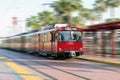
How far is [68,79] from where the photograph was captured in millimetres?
16078

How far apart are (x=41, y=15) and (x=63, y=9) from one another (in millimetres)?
22781

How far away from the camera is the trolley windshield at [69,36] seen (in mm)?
33344

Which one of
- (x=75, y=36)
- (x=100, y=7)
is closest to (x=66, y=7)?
(x=100, y=7)

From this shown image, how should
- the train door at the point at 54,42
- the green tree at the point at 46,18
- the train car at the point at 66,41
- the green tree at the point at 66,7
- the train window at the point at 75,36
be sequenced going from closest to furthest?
the train car at the point at 66,41 < the train door at the point at 54,42 < the train window at the point at 75,36 < the green tree at the point at 66,7 < the green tree at the point at 46,18

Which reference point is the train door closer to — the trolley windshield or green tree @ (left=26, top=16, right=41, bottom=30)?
the trolley windshield

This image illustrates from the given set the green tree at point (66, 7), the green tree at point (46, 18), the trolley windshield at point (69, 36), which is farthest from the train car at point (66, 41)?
the green tree at point (46, 18)

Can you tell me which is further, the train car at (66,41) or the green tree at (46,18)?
the green tree at (46,18)

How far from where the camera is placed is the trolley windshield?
33344 millimetres

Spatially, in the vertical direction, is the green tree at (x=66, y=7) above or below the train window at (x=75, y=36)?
above

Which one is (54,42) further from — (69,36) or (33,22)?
(33,22)

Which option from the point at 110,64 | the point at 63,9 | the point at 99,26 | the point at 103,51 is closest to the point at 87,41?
the point at 103,51

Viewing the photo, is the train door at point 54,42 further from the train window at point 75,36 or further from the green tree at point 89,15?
the green tree at point 89,15

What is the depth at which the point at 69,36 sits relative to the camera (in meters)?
33.7

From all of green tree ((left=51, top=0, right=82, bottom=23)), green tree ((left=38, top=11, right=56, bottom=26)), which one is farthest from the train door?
green tree ((left=38, top=11, right=56, bottom=26))
